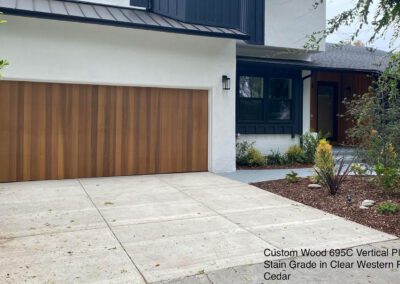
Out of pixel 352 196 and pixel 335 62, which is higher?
pixel 335 62

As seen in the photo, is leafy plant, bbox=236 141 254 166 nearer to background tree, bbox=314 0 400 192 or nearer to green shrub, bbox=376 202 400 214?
background tree, bbox=314 0 400 192

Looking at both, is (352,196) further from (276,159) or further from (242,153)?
(276,159)

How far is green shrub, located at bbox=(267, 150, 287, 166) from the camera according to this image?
457 inches

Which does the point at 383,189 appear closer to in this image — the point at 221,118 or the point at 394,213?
the point at 394,213

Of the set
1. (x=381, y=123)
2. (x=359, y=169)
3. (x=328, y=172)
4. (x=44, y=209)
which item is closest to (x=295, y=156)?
(x=359, y=169)

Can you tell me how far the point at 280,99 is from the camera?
492 inches

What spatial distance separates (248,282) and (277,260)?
0.62 meters

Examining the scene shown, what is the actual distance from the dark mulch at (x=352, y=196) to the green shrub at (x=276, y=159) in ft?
9.60

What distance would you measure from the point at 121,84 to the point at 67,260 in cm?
575

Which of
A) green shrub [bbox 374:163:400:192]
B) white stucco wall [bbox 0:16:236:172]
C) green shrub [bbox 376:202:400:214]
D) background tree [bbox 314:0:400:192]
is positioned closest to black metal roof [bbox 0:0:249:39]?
white stucco wall [bbox 0:16:236:172]

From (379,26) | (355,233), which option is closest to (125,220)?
(355,233)

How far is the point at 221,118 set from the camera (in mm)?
10070

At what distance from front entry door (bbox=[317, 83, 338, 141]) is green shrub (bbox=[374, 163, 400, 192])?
345 inches

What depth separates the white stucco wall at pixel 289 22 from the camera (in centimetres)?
1181
